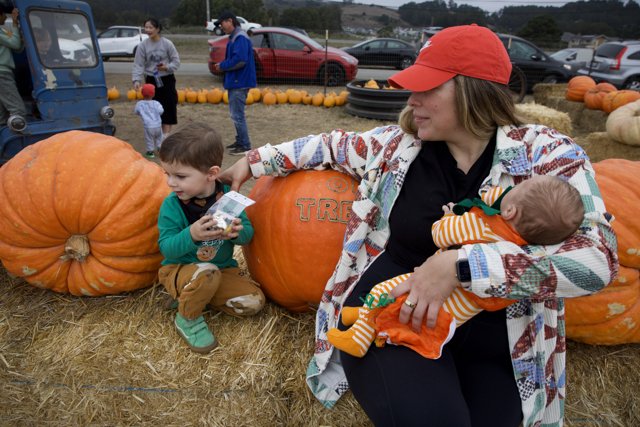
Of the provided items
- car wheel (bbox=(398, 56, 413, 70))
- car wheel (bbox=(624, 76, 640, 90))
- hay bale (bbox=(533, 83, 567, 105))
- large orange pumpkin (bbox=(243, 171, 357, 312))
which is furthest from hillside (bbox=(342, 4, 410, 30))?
large orange pumpkin (bbox=(243, 171, 357, 312))

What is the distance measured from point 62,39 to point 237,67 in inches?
104

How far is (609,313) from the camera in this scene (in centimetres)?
236

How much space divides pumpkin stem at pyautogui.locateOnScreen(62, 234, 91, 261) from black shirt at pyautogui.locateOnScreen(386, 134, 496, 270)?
1.74 metres

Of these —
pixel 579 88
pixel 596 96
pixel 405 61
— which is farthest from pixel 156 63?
pixel 405 61

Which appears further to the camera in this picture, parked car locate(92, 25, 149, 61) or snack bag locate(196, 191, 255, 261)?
parked car locate(92, 25, 149, 61)

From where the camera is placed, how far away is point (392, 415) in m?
1.60

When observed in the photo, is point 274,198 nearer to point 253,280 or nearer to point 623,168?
point 253,280

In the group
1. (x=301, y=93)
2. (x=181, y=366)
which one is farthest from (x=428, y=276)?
(x=301, y=93)

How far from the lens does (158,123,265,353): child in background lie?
86.0 inches

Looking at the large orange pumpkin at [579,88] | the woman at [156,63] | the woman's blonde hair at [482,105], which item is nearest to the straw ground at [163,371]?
the woman's blonde hair at [482,105]

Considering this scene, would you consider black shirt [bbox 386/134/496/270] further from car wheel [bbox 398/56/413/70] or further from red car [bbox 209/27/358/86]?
car wheel [bbox 398/56/413/70]

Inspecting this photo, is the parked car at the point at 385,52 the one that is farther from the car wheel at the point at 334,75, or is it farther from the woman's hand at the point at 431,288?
the woman's hand at the point at 431,288

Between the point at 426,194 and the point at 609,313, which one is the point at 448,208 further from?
the point at 609,313

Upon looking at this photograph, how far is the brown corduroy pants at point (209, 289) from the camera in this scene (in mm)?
2275
